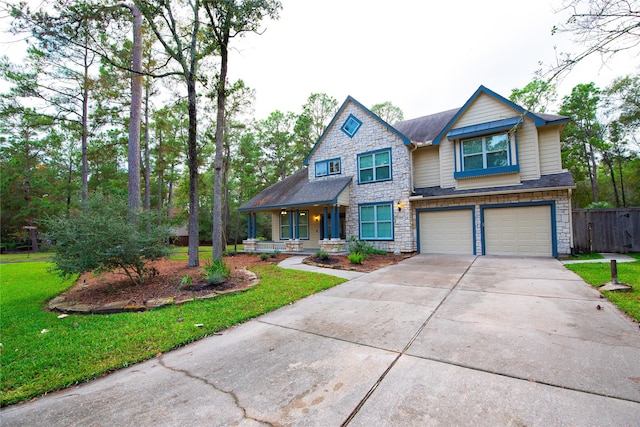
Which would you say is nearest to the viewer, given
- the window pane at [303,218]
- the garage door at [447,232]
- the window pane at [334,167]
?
the garage door at [447,232]

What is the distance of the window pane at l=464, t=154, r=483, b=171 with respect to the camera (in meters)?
11.7

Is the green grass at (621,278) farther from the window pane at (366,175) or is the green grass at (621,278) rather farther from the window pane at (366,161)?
the window pane at (366,161)

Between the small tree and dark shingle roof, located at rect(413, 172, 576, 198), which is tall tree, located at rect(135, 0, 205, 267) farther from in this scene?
dark shingle roof, located at rect(413, 172, 576, 198)

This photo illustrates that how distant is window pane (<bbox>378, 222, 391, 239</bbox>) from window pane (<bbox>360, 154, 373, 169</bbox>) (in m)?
3.05

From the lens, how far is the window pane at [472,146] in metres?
11.7

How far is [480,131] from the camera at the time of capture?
37.3 ft

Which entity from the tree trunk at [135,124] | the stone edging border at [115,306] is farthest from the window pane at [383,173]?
the tree trunk at [135,124]

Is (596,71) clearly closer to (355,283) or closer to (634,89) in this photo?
(355,283)

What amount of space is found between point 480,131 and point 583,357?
10.6 meters

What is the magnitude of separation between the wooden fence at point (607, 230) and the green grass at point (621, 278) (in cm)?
346

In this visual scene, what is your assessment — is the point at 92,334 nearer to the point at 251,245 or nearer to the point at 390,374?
the point at 390,374

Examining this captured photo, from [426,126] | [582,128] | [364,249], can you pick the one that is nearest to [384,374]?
[364,249]

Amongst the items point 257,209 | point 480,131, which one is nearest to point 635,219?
point 480,131

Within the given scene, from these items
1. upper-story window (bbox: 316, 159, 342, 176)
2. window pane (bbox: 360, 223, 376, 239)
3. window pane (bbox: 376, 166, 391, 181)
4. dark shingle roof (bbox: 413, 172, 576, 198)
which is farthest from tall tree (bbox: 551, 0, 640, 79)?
upper-story window (bbox: 316, 159, 342, 176)
